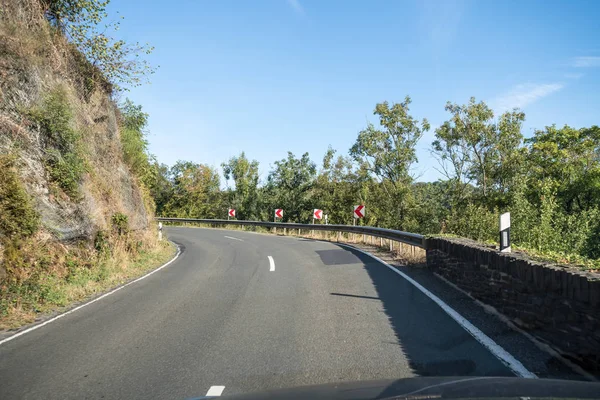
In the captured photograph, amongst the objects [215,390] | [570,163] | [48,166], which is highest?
[570,163]

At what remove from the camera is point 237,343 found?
18.6 ft

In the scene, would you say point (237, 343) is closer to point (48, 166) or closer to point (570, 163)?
point (48, 166)

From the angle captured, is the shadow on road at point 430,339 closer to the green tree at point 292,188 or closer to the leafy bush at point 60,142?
the leafy bush at point 60,142

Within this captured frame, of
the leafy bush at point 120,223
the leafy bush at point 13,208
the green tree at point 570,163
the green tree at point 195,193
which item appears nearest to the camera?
the leafy bush at point 13,208

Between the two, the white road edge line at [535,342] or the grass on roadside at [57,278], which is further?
the grass on roadside at [57,278]

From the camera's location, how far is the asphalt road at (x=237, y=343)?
14.6 feet

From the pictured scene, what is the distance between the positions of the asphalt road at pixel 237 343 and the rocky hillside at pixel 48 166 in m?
2.01

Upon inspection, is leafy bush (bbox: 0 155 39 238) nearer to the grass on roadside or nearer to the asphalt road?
the grass on roadside

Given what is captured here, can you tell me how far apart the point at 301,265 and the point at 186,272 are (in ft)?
10.7

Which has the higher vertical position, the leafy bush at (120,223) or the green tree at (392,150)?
the green tree at (392,150)

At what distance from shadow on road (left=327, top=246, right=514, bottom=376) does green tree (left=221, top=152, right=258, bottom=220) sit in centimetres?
4564

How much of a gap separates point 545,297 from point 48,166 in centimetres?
1176

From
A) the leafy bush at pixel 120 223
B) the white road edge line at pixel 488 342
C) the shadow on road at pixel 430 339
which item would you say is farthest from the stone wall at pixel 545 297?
the leafy bush at pixel 120 223

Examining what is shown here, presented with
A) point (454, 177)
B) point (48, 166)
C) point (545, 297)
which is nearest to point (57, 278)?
point (48, 166)
